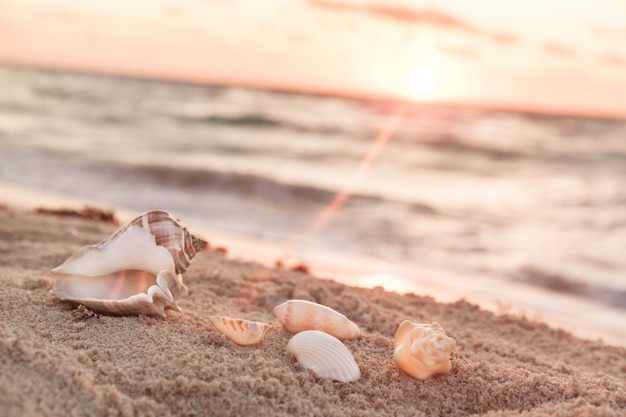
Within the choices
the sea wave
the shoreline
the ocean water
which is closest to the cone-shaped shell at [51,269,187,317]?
the shoreline

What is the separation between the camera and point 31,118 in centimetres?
1830

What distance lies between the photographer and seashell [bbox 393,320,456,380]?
88.4 inches

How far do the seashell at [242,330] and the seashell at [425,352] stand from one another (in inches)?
23.1

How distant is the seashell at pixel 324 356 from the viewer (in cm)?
224

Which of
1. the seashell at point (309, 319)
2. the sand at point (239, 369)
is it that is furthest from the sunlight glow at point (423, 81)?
the seashell at point (309, 319)

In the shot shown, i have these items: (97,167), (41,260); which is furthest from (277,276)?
(97,167)

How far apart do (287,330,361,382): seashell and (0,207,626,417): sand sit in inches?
1.5

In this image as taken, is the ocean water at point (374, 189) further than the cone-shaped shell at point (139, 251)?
Yes

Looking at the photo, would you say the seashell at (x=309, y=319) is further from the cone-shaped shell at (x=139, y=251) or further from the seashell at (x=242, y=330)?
the cone-shaped shell at (x=139, y=251)

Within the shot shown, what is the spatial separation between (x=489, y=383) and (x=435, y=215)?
6508mm

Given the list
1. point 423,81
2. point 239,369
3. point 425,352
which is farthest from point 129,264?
point 423,81

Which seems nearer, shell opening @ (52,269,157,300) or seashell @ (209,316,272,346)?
seashell @ (209,316,272,346)

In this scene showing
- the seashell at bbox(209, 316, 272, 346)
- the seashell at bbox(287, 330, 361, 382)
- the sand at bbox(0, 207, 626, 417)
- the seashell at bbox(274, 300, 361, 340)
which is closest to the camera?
the sand at bbox(0, 207, 626, 417)

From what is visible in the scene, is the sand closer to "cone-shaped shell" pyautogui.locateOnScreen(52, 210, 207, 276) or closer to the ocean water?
"cone-shaped shell" pyautogui.locateOnScreen(52, 210, 207, 276)
